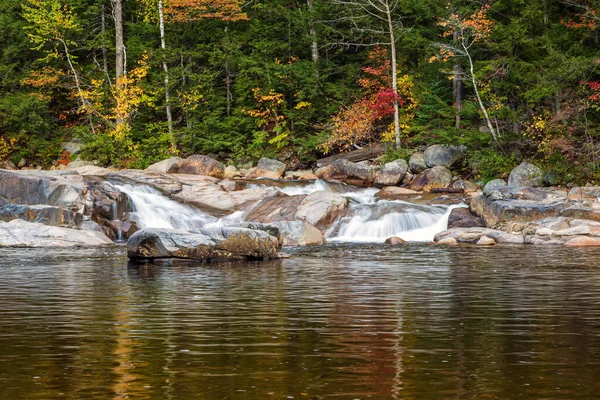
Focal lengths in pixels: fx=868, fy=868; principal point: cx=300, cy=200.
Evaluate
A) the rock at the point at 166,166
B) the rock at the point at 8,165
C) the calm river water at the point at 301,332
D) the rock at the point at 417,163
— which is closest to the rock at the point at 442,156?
the rock at the point at 417,163

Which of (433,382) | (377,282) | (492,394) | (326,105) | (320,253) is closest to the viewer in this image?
(492,394)

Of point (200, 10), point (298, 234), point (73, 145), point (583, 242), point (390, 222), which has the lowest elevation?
point (583, 242)

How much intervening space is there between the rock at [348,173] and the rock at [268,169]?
1688 mm

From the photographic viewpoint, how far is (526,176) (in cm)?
3109

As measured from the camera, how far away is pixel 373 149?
124 ft

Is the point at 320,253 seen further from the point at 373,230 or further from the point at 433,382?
the point at 433,382

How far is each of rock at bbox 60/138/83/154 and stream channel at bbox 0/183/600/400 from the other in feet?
79.9

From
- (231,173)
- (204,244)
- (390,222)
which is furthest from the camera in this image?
(231,173)

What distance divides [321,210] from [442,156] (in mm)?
9753

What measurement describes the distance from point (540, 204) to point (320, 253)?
27.9ft

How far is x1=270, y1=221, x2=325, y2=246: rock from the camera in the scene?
2291cm

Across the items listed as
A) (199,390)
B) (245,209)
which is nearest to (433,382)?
(199,390)

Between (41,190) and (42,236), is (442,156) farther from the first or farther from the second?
(42,236)

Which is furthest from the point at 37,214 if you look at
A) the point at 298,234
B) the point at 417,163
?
the point at 417,163
